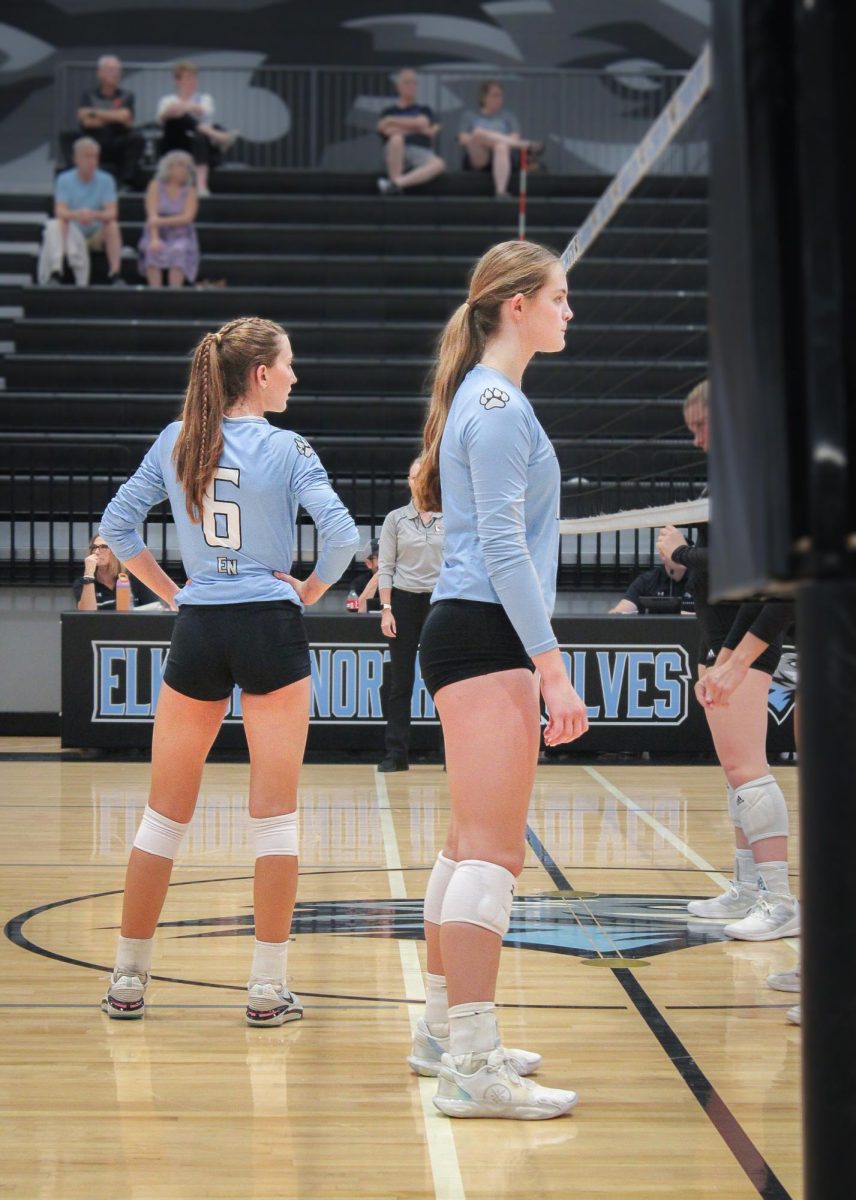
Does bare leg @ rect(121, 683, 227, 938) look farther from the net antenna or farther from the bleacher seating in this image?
the bleacher seating

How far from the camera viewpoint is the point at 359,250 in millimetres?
15672

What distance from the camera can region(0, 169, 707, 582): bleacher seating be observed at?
40.9 ft

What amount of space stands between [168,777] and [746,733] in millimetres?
1890

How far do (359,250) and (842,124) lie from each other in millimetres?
14794

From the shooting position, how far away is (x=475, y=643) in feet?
9.76

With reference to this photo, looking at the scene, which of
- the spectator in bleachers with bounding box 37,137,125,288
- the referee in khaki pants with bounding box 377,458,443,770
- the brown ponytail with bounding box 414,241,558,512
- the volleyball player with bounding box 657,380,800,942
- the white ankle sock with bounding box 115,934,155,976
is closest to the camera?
the brown ponytail with bounding box 414,241,558,512

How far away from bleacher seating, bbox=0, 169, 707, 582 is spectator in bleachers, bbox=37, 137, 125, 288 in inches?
14.3

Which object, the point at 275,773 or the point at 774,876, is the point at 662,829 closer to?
the point at 774,876

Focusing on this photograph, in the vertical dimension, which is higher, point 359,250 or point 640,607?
point 359,250

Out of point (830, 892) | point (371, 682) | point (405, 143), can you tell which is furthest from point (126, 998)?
point (405, 143)

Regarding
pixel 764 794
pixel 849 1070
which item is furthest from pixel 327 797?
pixel 849 1070

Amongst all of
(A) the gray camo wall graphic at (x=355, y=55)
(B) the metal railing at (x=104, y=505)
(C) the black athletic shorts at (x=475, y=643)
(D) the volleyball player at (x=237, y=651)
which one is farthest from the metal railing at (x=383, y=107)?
(C) the black athletic shorts at (x=475, y=643)

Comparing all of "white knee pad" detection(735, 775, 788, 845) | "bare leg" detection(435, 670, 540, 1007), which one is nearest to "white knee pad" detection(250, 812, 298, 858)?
"bare leg" detection(435, 670, 540, 1007)

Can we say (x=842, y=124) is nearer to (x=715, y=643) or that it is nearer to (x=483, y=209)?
(x=715, y=643)
